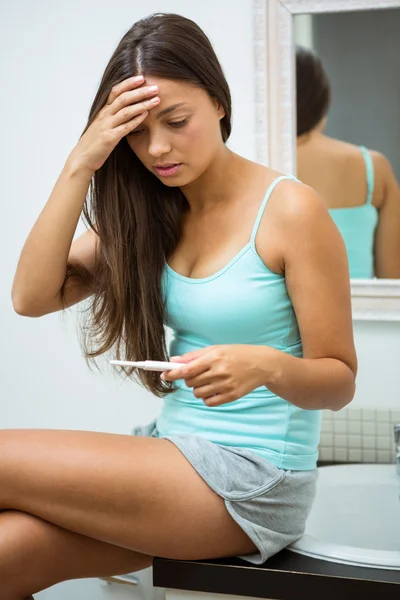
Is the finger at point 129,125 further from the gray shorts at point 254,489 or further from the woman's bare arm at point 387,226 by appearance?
the woman's bare arm at point 387,226

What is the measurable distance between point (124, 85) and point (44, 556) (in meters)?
0.70

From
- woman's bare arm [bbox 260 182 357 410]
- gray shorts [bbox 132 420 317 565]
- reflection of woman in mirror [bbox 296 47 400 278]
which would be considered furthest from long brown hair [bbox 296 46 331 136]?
gray shorts [bbox 132 420 317 565]

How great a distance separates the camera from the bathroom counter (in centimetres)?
118

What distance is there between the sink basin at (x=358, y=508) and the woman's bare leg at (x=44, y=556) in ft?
1.61

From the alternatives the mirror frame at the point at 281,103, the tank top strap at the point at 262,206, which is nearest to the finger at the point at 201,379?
the tank top strap at the point at 262,206

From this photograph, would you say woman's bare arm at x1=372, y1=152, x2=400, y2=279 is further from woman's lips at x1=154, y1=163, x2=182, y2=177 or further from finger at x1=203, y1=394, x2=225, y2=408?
finger at x1=203, y1=394, x2=225, y2=408

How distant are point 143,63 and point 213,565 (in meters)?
0.75

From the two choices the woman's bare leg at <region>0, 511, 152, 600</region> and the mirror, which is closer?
the woman's bare leg at <region>0, 511, 152, 600</region>

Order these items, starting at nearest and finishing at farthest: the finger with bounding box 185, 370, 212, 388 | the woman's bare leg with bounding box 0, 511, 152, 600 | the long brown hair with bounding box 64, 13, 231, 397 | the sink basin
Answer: the finger with bounding box 185, 370, 212, 388 < the woman's bare leg with bounding box 0, 511, 152, 600 < the long brown hair with bounding box 64, 13, 231, 397 < the sink basin

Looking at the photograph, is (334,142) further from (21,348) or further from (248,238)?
(21,348)

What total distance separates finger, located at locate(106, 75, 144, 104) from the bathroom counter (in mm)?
705

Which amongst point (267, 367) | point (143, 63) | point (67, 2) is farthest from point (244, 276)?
point (67, 2)

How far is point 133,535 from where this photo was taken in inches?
44.8

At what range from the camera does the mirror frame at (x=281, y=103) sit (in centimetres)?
190
